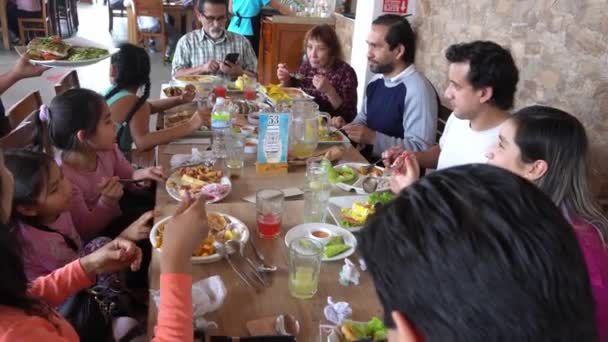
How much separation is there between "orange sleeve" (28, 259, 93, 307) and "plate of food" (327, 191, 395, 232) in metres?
0.78

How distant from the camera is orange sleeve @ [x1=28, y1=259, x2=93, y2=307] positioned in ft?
4.35

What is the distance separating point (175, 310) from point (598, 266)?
1.05m

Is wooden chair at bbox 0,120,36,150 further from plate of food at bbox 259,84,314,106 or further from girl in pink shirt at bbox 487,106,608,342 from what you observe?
girl in pink shirt at bbox 487,106,608,342

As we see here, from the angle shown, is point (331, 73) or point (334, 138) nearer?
point (334, 138)

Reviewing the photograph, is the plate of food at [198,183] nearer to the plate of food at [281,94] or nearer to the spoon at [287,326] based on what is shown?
the spoon at [287,326]

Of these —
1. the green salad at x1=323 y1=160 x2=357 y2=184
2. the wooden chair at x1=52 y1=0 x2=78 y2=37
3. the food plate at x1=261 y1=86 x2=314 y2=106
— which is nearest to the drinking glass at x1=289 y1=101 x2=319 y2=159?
the green salad at x1=323 y1=160 x2=357 y2=184

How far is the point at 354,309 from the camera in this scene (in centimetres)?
121

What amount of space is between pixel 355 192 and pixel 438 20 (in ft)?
6.99

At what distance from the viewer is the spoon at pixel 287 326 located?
3.64 feet

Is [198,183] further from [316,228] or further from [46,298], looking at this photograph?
[46,298]

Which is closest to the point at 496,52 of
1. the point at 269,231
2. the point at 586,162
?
the point at 586,162

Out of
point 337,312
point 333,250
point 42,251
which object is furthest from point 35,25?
point 337,312

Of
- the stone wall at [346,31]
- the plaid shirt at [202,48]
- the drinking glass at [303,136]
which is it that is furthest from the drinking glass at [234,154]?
the stone wall at [346,31]

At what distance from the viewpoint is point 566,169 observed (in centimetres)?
137
